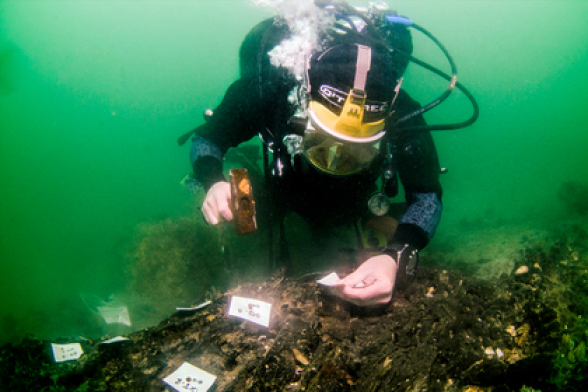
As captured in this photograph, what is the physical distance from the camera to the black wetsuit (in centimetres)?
275

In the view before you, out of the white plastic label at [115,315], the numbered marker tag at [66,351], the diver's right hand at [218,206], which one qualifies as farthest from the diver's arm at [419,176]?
the white plastic label at [115,315]

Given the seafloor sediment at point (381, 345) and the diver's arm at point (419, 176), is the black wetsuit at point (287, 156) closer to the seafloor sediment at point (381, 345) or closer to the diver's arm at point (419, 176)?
the diver's arm at point (419, 176)

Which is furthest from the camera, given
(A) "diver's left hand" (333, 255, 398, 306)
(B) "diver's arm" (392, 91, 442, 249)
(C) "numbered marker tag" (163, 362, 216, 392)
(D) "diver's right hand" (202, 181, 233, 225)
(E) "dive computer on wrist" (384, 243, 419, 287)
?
(B) "diver's arm" (392, 91, 442, 249)

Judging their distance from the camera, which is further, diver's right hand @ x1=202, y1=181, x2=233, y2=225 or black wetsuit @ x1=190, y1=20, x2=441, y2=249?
black wetsuit @ x1=190, y1=20, x2=441, y2=249

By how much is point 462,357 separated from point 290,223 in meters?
4.80

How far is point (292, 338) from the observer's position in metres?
1.67

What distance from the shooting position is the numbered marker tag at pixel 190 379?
1.50 m

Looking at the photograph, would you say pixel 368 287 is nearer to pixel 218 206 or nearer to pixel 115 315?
pixel 218 206

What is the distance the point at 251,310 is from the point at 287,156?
169 cm

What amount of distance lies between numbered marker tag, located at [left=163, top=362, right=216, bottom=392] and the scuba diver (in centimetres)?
97

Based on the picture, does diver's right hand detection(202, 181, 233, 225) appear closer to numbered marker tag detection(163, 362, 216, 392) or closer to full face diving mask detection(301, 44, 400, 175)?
full face diving mask detection(301, 44, 400, 175)

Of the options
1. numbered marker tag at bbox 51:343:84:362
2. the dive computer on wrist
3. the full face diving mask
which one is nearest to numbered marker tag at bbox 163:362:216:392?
numbered marker tag at bbox 51:343:84:362

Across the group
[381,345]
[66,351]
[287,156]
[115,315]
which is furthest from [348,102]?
[115,315]

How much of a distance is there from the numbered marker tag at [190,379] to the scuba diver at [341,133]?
38.1 inches
